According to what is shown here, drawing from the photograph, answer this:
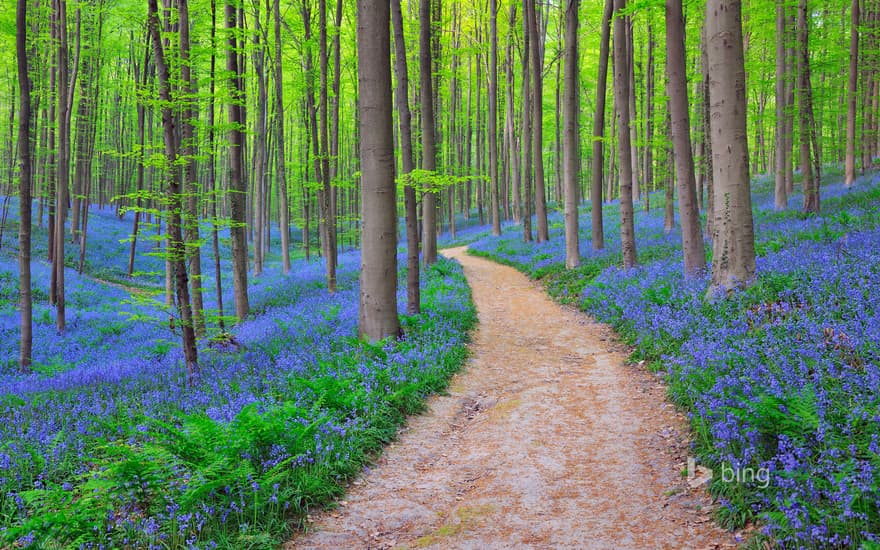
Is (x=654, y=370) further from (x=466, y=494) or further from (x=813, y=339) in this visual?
(x=466, y=494)

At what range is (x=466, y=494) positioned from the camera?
5.03 meters

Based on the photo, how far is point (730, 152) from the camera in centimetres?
888

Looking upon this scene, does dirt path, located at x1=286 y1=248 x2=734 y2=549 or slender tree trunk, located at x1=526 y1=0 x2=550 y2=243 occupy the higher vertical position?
slender tree trunk, located at x1=526 y1=0 x2=550 y2=243

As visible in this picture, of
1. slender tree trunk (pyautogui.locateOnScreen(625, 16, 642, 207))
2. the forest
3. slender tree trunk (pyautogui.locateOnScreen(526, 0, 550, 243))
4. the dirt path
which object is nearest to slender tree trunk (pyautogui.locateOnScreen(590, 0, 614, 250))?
the forest

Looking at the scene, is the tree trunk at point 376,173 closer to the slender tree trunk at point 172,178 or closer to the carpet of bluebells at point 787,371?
the slender tree trunk at point 172,178

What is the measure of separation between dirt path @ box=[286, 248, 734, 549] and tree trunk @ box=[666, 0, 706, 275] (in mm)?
4211

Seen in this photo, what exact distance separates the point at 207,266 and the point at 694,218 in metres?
33.0

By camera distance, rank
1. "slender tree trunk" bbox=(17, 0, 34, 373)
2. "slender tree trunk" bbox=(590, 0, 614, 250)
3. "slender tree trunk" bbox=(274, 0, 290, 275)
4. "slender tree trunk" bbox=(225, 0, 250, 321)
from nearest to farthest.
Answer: "slender tree trunk" bbox=(17, 0, 34, 373) < "slender tree trunk" bbox=(225, 0, 250, 321) < "slender tree trunk" bbox=(590, 0, 614, 250) < "slender tree trunk" bbox=(274, 0, 290, 275)

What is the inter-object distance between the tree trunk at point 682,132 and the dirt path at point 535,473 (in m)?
4.21

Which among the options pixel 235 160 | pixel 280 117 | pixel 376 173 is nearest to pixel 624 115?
pixel 376 173

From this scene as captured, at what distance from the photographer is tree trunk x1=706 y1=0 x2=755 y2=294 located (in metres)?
8.70

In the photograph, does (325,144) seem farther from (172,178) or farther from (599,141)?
(172,178)

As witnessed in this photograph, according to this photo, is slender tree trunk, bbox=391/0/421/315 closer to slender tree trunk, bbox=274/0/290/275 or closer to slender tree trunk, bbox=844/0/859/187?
slender tree trunk, bbox=274/0/290/275

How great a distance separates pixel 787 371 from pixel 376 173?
6590mm
